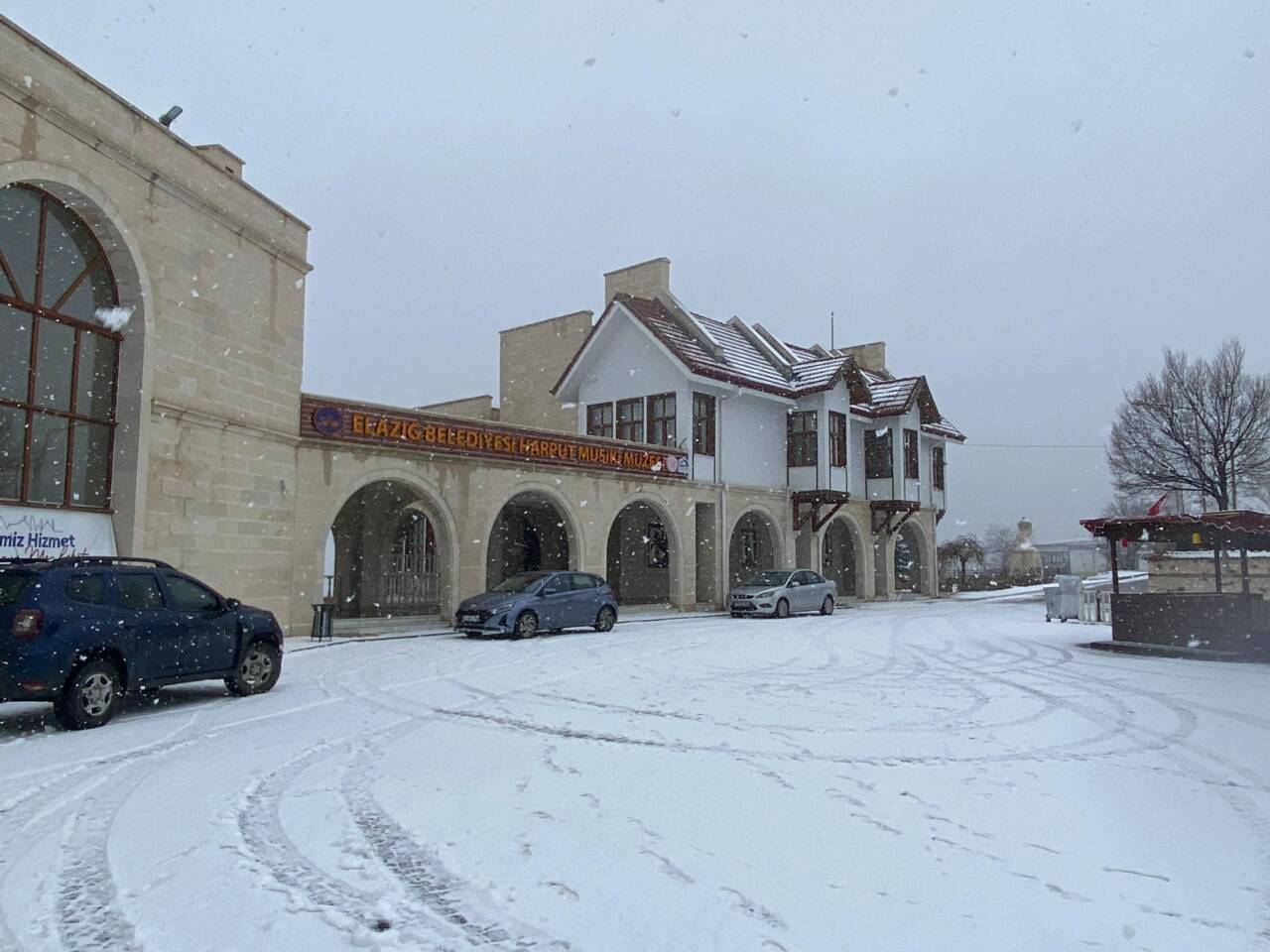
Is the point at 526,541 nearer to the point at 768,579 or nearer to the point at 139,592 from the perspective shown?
the point at 768,579

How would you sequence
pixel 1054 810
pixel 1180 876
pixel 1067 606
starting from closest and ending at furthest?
pixel 1180 876
pixel 1054 810
pixel 1067 606

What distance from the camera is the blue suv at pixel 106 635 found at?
7.80 m

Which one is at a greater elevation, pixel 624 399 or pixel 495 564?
pixel 624 399

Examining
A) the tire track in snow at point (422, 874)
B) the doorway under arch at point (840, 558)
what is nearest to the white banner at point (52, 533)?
the tire track in snow at point (422, 874)

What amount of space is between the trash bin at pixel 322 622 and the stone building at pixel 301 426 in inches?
15.3

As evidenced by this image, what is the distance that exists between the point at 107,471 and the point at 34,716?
256 inches

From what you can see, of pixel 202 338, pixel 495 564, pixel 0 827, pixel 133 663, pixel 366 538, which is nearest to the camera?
pixel 0 827

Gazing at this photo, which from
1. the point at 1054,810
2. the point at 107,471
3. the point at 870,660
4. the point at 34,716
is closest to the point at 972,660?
the point at 870,660

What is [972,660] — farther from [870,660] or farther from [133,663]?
[133,663]

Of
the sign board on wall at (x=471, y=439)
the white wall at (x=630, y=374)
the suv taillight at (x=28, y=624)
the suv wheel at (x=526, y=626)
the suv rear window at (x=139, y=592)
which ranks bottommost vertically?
the suv wheel at (x=526, y=626)

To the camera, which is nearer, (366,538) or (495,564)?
(366,538)

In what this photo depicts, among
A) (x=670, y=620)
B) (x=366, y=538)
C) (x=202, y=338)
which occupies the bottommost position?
(x=670, y=620)

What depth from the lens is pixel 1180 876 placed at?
4.46 m

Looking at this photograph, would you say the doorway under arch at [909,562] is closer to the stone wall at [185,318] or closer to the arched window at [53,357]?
the stone wall at [185,318]
